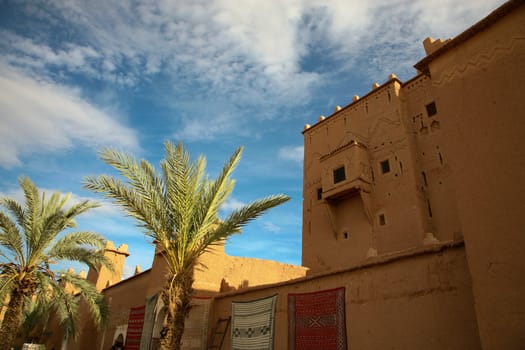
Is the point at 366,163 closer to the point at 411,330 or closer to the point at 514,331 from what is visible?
the point at 411,330

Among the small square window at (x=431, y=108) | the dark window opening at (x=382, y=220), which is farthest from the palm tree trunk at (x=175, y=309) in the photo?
the small square window at (x=431, y=108)

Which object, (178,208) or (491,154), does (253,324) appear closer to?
(178,208)

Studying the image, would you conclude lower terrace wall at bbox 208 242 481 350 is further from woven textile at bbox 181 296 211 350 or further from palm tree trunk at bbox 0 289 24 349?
palm tree trunk at bbox 0 289 24 349

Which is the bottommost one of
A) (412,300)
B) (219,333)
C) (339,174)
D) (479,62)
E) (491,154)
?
(219,333)

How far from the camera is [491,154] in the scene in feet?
17.8

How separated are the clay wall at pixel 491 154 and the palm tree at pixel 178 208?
13.8 feet

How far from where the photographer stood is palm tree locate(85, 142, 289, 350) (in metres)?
8.20

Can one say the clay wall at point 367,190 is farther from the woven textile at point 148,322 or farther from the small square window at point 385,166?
the woven textile at point 148,322

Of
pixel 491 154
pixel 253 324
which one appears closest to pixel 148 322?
pixel 253 324

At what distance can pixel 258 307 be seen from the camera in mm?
9648

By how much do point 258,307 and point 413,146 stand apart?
9737mm

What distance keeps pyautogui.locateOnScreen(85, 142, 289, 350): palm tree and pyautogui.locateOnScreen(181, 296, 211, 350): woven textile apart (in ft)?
10.2

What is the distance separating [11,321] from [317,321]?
830 centimetres

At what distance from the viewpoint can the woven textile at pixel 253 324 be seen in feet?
29.6
